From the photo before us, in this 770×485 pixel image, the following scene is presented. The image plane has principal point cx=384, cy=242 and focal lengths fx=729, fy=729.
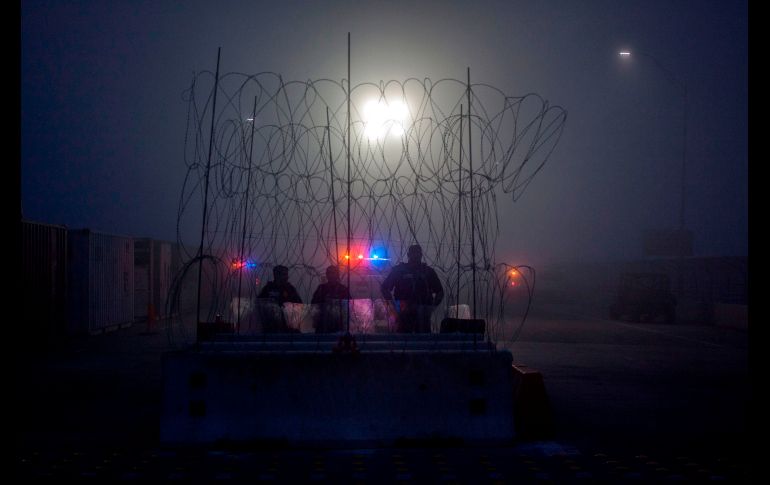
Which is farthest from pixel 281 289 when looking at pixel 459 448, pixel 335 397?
pixel 459 448

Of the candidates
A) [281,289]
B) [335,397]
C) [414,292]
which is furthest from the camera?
[281,289]

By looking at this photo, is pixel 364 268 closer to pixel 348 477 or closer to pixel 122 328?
pixel 348 477

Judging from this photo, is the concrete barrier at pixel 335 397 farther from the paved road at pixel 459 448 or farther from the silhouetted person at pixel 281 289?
the silhouetted person at pixel 281 289

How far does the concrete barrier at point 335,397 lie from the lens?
21.9ft

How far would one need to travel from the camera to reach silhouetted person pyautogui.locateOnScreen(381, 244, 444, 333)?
8.41 m

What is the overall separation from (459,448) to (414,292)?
2547 mm

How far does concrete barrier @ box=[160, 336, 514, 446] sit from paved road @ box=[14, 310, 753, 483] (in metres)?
0.18

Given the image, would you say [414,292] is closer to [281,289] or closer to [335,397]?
[281,289]

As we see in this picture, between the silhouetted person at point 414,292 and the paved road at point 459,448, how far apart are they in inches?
75.9

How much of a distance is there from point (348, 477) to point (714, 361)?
12.1m

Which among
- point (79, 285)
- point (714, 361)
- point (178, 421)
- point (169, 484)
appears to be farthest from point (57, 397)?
point (714, 361)

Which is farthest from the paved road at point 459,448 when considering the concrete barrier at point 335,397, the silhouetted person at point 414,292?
the silhouetted person at point 414,292

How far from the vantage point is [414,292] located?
8922 mm

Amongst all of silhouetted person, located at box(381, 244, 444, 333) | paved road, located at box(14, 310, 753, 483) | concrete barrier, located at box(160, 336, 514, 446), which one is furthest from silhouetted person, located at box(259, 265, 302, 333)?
concrete barrier, located at box(160, 336, 514, 446)
